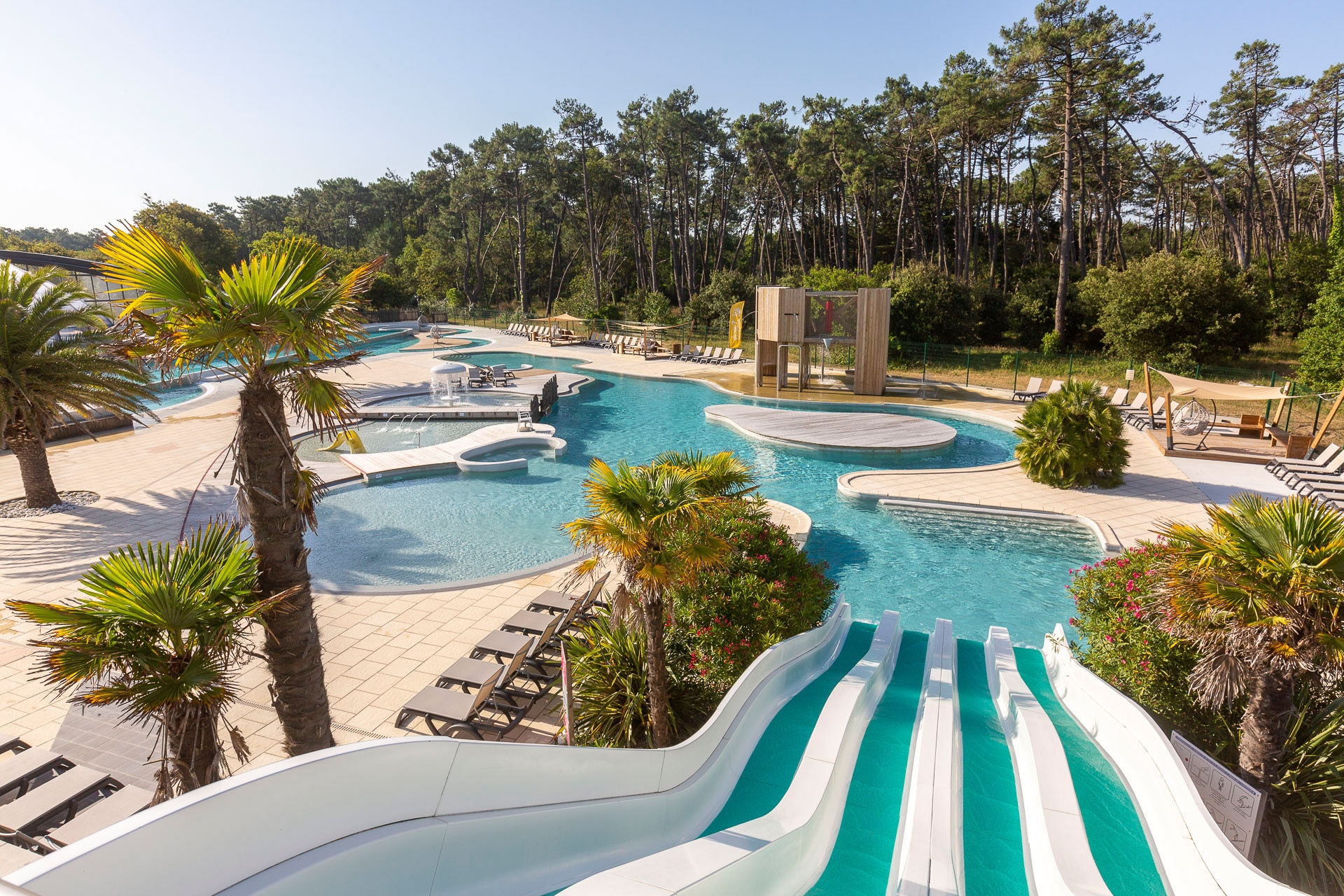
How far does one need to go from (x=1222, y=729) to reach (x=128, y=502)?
15151mm

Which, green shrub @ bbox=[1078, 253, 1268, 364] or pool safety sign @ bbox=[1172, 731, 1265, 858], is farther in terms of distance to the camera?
green shrub @ bbox=[1078, 253, 1268, 364]

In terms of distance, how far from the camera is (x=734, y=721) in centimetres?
511

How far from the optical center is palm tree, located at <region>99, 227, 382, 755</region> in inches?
Result: 151

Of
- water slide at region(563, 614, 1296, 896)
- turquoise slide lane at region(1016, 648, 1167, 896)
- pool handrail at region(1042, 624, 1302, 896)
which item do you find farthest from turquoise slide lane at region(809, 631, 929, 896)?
pool handrail at region(1042, 624, 1302, 896)

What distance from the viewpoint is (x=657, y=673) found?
17.7 feet

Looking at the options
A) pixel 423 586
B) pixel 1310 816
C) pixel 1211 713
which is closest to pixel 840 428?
pixel 423 586

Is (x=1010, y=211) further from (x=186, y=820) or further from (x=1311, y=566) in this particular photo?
(x=186, y=820)

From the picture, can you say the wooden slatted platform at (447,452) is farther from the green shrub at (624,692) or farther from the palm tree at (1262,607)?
the palm tree at (1262,607)

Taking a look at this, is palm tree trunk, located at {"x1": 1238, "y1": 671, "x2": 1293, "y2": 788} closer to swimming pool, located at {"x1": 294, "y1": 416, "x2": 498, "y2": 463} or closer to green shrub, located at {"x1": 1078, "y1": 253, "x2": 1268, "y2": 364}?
swimming pool, located at {"x1": 294, "y1": 416, "x2": 498, "y2": 463}

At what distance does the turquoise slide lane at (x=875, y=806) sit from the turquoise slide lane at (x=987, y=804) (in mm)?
427

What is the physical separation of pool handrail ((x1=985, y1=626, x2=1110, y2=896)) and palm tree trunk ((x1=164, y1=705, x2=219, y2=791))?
15.5ft

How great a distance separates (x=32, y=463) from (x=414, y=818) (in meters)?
12.2

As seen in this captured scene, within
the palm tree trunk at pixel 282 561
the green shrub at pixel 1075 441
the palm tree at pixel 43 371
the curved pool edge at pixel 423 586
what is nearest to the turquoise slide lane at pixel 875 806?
the palm tree trunk at pixel 282 561

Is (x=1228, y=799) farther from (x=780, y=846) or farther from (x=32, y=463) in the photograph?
(x=32, y=463)
